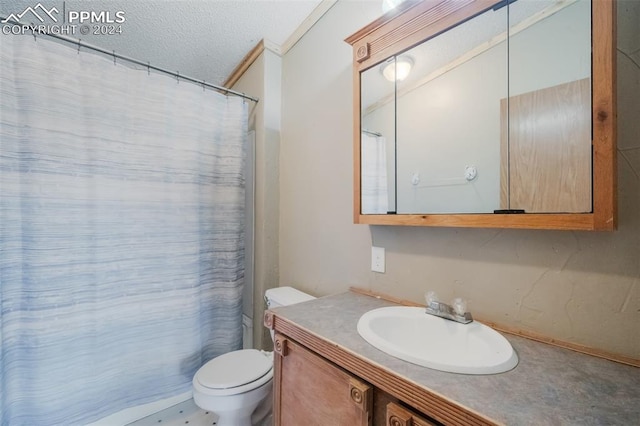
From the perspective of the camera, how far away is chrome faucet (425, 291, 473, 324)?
2.86 feet

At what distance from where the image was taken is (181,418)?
156cm

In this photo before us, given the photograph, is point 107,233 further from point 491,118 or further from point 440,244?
point 491,118

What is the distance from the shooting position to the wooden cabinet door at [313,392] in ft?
2.28

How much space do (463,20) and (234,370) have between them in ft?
5.85

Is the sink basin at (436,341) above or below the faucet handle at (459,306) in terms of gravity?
below

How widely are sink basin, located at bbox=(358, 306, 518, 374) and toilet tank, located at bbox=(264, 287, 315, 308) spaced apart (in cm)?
58

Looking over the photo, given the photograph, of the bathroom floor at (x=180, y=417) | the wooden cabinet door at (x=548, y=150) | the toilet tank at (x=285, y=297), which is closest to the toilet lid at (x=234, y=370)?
the toilet tank at (x=285, y=297)

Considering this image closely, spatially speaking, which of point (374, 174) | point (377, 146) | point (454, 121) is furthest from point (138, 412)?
point (454, 121)

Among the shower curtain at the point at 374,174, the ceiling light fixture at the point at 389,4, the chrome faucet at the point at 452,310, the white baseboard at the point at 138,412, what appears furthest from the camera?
the white baseboard at the point at 138,412

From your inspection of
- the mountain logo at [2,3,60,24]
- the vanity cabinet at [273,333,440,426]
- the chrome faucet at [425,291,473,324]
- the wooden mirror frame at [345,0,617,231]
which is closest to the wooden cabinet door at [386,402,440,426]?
the vanity cabinet at [273,333,440,426]

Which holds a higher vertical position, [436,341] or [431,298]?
[431,298]

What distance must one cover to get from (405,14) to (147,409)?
240 centimetres

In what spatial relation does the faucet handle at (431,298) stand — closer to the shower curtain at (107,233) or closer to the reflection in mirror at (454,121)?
the reflection in mirror at (454,121)

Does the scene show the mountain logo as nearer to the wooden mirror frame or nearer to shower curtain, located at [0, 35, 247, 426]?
shower curtain, located at [0, 35, 247, 426]
